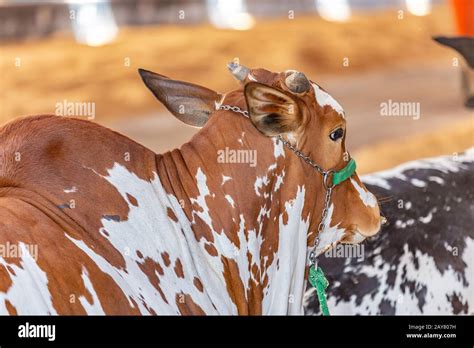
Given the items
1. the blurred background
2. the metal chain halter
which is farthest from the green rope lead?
the blurred background

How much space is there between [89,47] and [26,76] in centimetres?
32

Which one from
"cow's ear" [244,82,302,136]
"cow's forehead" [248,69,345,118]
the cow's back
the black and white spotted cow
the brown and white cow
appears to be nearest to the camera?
the cow's back

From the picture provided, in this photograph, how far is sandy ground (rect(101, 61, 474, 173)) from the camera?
4.11 meters

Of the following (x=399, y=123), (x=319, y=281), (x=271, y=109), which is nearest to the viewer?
(x=271, y=109)

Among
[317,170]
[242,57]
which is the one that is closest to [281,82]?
[317,170]

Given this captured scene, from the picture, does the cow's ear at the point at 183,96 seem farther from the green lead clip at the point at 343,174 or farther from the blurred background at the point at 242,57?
the blurred background at the point at 242,57

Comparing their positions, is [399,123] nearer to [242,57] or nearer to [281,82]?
[242,57]

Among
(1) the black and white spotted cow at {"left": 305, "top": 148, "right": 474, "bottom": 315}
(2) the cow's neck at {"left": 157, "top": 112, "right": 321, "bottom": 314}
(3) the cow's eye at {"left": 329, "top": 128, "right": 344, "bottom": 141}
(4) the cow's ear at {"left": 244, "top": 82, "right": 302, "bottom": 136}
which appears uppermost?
(4) the cow's ear at {"left": 244, "top": 82, "right": 302, "bottom": 136}

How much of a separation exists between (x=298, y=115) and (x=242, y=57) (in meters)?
2.38

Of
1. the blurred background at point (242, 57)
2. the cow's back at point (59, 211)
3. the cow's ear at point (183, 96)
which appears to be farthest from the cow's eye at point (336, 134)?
the blurred background at point (242, 57)

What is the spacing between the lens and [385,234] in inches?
106

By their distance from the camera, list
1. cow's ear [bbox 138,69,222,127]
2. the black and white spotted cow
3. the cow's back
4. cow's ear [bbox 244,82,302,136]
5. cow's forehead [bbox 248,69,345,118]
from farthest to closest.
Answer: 1. the black and white spotted cow
2. cow's ear [bbox 138,69,222,127]
3. cow's forehead [bbox 248,69,345,118]
4. cow's ear [bbox 244,82,302,136]
5. the cow's back

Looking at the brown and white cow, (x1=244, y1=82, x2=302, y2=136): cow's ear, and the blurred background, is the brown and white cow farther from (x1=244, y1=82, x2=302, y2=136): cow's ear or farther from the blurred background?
the blurred background

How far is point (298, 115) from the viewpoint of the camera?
2.03 meters
